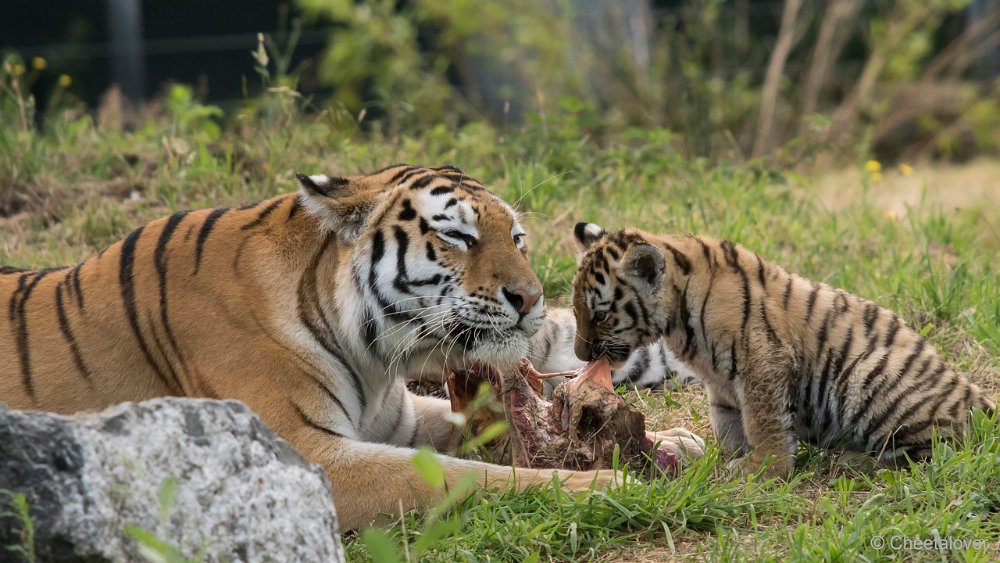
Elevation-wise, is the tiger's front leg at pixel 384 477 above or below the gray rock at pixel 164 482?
below

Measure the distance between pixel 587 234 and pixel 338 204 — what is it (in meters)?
0.96

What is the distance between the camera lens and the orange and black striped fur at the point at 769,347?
3561 millimetres

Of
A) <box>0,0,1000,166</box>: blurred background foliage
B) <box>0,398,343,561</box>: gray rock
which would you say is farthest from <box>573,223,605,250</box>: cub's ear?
<box>0,0,1000,166</box>: blurred background foliage

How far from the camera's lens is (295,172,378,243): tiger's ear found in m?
3.40

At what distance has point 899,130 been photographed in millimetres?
11602

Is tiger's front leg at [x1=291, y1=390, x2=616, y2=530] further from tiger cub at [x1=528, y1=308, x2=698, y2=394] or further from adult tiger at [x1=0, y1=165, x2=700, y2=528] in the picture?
tiger cub at [x1=528, y1=308, x2=698, y2=394]

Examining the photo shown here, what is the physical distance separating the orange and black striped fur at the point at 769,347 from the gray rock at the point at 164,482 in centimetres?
152

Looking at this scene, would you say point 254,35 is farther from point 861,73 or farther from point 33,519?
point 33,519

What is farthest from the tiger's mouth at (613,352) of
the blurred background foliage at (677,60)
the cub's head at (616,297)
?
the blurred background foliage at (677,60)

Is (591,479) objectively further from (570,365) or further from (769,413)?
(570,365)

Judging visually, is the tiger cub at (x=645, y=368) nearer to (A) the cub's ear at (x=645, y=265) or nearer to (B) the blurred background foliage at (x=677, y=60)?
(A) the cub's ear at (x=645, y=265)

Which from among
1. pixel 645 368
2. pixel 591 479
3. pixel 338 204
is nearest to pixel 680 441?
pixel 591 479

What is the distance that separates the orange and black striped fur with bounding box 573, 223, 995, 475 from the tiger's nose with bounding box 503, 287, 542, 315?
448 millimetres

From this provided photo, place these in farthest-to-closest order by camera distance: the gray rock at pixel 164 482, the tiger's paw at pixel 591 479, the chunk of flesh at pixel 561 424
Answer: the chunk of flesh at pixel 561 424
the tiger's paw at pixel 591 479
the gray rock at pixel 164 482
